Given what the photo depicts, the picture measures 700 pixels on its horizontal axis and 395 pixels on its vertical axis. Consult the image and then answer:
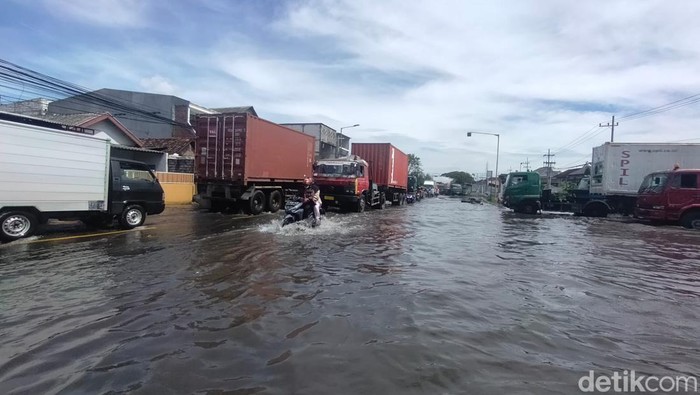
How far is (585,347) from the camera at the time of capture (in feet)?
12.6

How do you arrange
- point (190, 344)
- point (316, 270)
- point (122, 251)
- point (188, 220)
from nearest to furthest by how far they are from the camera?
1. point (190, 344)
2. point (316, 270)
3. point (122, 251)
4. point (188, 220)

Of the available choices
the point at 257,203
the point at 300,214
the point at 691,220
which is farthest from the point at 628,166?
the point at 257,203

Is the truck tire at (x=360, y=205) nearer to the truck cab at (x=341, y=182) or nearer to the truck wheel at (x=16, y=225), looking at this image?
the truck cab at (x=341, y=182)

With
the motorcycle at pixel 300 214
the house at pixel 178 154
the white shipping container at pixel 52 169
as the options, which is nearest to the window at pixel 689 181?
the motorcycle at pixel 300 214

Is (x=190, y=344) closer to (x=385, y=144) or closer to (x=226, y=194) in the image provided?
(x=226, y=194)

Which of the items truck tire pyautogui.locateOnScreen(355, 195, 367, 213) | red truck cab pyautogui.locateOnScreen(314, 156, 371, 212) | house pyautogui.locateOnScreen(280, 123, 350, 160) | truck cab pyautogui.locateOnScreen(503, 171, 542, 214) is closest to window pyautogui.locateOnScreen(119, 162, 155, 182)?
red truck cab pyautogui.locateOnScreen(314, 156, 371, 212)

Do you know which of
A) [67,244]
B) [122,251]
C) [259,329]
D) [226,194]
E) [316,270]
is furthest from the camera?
[226,194]

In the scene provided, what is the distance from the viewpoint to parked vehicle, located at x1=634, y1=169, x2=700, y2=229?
52.5 ft

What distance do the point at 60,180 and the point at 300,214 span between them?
18.8 feet

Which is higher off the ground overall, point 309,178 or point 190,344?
point 309,178

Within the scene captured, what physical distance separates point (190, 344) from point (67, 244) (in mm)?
6718

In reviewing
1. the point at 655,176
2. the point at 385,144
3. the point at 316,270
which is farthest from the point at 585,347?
the point at 385,144

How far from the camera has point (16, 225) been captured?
8.91m

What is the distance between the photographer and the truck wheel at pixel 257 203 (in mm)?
16359
